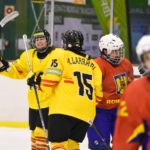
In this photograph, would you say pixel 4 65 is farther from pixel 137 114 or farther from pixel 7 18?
pixel 137 114

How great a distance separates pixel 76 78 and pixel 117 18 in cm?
425

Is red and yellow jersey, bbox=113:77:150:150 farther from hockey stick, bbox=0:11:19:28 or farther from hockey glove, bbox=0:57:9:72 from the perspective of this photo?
hockey stick, bbox=0:11:19:28

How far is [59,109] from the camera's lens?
12.8ft

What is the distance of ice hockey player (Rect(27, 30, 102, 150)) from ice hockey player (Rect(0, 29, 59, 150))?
19.0 inches

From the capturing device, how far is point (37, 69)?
4.58 metres

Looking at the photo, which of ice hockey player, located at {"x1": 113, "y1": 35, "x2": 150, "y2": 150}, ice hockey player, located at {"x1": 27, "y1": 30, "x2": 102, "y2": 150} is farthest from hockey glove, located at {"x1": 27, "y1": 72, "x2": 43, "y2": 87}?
ice hockey player, located at {"x1": 113, "y1": 35, "x2": 150, "y2": 150}

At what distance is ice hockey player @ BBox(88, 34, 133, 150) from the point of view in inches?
179

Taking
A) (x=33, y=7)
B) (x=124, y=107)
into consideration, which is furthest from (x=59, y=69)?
(x=33, y=7)

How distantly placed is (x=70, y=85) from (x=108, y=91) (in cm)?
72

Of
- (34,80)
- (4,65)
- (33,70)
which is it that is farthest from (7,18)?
(34,80)

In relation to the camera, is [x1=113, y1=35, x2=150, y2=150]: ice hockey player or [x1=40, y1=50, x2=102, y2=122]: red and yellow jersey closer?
[x1=113, y1=35, x2=150, y2=150]: ice hockey player

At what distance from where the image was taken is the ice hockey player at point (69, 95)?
12.8 feet

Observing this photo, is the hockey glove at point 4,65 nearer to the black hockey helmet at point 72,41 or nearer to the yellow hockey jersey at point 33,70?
the yellow hockey jersey at point 33,70

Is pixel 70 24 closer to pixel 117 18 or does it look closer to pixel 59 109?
pixel 117 18
